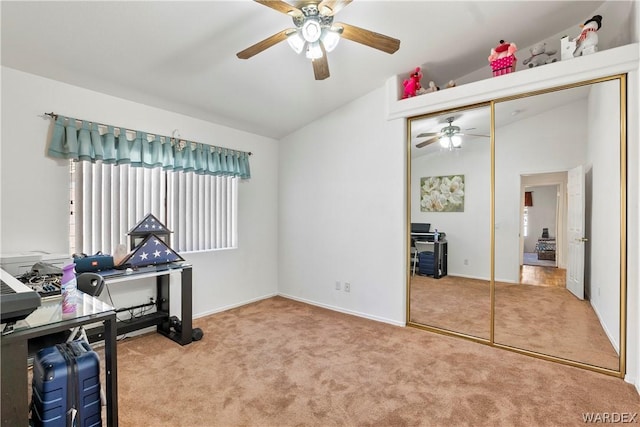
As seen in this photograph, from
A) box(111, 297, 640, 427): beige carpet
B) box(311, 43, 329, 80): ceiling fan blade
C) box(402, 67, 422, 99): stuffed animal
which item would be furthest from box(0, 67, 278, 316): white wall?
box(402, 67, 422, 99): stuffed animal

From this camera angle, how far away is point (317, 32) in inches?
73.9

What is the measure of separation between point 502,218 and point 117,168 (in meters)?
3.74

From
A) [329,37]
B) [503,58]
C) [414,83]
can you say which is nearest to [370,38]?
[329,37]

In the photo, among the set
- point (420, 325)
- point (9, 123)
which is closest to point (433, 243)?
point (420, 325)

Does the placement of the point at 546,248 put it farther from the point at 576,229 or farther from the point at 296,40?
the point at 296,40

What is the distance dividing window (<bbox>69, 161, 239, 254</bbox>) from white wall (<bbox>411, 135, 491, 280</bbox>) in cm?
230

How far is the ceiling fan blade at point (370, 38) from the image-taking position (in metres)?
1.93

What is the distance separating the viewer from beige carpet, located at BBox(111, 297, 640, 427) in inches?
72.5


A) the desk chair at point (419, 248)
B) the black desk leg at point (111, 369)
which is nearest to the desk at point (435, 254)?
the desk chair at point (419, 248)

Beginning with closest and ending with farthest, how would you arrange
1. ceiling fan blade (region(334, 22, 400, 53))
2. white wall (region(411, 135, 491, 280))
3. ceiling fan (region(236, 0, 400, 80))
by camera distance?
ceiling fan (region(236, 0, 400, 80)) < ceiling fan blade (region(334, 22, 400, 53)) < white wall (region(411, 135, 491, 280))

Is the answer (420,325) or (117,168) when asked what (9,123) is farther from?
(420,325)

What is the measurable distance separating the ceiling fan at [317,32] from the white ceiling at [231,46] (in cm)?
37

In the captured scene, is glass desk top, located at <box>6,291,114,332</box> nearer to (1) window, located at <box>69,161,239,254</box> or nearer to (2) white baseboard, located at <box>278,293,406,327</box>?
(1) window, located at <box>69,161,239,254</box>

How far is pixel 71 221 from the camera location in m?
2.62
